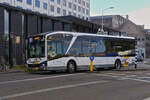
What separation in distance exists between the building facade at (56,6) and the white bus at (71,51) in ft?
113

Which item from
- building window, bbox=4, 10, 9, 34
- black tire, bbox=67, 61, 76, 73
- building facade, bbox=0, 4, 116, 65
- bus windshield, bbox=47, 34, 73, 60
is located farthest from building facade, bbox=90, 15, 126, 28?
bus windshield, bbox=47, 34, 73, 60

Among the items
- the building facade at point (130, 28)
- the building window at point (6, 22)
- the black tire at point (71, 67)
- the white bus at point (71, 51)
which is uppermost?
the building facade at point (130, 28)

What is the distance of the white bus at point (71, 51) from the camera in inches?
646

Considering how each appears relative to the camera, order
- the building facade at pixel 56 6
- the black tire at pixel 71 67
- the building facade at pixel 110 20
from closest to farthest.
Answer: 1. the black tire at pixel 71 67
2. the building facade at pixel 56 6
3. the building facade at pixel 110 20

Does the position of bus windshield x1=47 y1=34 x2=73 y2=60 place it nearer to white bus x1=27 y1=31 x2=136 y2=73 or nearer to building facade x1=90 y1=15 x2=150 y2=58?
white bus x1=27 y1=31 x2=136 y2=73

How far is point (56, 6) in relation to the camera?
6850 centimetres

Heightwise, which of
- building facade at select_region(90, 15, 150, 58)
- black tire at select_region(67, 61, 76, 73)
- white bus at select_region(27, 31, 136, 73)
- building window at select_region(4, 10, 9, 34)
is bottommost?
black tire at select_region(67, 61, 76, 73)

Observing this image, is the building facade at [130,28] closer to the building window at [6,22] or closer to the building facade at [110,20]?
the building facade at [110,20]

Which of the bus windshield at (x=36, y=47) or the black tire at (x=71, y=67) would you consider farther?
the black tire at (x=71, y=67)

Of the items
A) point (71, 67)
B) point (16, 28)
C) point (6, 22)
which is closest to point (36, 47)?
point (71, 67)

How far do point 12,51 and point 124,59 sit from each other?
11490mm

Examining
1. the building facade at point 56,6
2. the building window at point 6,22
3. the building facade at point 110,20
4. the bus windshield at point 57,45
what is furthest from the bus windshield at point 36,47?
the building facade at point 110,20

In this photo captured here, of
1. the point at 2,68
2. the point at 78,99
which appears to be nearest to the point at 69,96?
the point at 78,99

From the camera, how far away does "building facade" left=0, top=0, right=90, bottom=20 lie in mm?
54688
